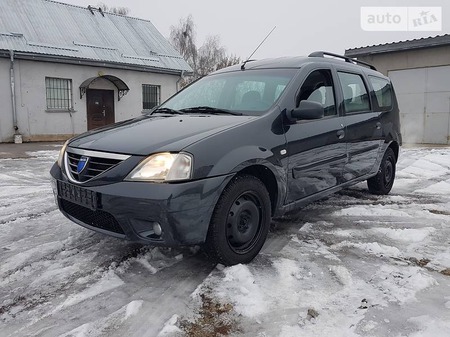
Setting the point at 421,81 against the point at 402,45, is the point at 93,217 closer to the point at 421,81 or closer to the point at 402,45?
the point at 402,45

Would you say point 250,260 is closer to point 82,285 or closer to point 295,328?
point 295,328

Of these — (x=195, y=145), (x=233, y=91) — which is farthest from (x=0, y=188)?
(x=195, y=145)

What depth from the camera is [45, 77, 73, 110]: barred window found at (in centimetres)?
1468

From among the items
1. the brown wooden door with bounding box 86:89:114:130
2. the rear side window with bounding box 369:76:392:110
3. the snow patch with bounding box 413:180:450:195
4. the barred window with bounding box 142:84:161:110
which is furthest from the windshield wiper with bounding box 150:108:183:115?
the barred window with bounding box 142:84:161:110

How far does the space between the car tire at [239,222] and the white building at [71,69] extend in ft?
43.3

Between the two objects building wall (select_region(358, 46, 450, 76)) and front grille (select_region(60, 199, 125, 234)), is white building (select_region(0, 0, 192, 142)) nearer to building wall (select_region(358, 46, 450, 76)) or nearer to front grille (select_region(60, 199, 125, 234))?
building wall (select_region(358, 46, 450, 76))

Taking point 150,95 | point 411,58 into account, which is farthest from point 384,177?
point 150,95

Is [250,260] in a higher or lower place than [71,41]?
lower

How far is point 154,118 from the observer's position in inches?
140

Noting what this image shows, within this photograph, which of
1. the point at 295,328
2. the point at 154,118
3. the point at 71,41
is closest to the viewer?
the point at 295,328

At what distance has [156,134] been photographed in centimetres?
290

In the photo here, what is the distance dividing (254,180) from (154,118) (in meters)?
1.17

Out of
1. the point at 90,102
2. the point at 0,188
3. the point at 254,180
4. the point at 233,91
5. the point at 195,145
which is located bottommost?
the point at 0,188

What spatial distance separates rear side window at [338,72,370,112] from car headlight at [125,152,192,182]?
7.60 feet
